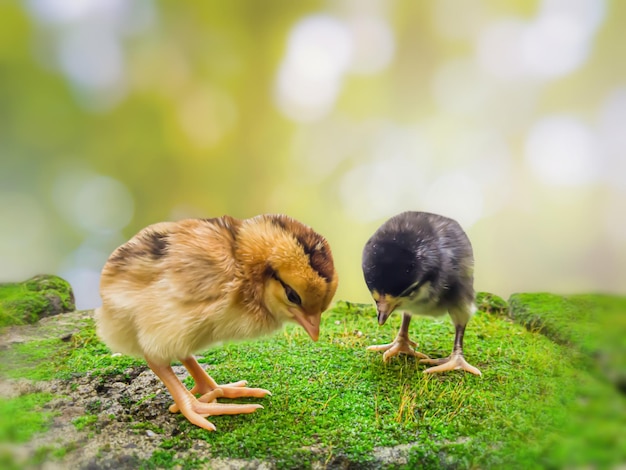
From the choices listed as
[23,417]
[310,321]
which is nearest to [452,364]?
[310,321]

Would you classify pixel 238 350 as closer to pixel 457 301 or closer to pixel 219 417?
pixel 219 417

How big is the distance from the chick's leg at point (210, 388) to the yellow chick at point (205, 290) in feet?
0.27

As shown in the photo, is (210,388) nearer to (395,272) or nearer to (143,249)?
(143,249)

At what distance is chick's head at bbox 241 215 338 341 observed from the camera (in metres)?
1.36

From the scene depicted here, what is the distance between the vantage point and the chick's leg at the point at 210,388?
1.56 metres

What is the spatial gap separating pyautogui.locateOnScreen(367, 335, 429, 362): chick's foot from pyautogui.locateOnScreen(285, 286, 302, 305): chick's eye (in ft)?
1.86

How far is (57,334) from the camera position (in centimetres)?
199

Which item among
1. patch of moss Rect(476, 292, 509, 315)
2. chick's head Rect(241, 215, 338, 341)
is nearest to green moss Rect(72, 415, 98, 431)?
chick's head Rect(241, 215, 338, 341)

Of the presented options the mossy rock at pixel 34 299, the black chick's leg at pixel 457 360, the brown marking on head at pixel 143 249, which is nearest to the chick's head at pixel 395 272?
the black chick's leg at pixel 457 360

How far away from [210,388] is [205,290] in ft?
1.33

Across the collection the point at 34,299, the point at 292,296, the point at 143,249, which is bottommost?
the point at 34,299

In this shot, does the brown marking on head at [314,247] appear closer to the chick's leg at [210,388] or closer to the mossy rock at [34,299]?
the chick's leg at [210,388]

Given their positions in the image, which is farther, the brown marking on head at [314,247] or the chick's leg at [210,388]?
the chick's leg at [210,388]

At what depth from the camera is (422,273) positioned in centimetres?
169
